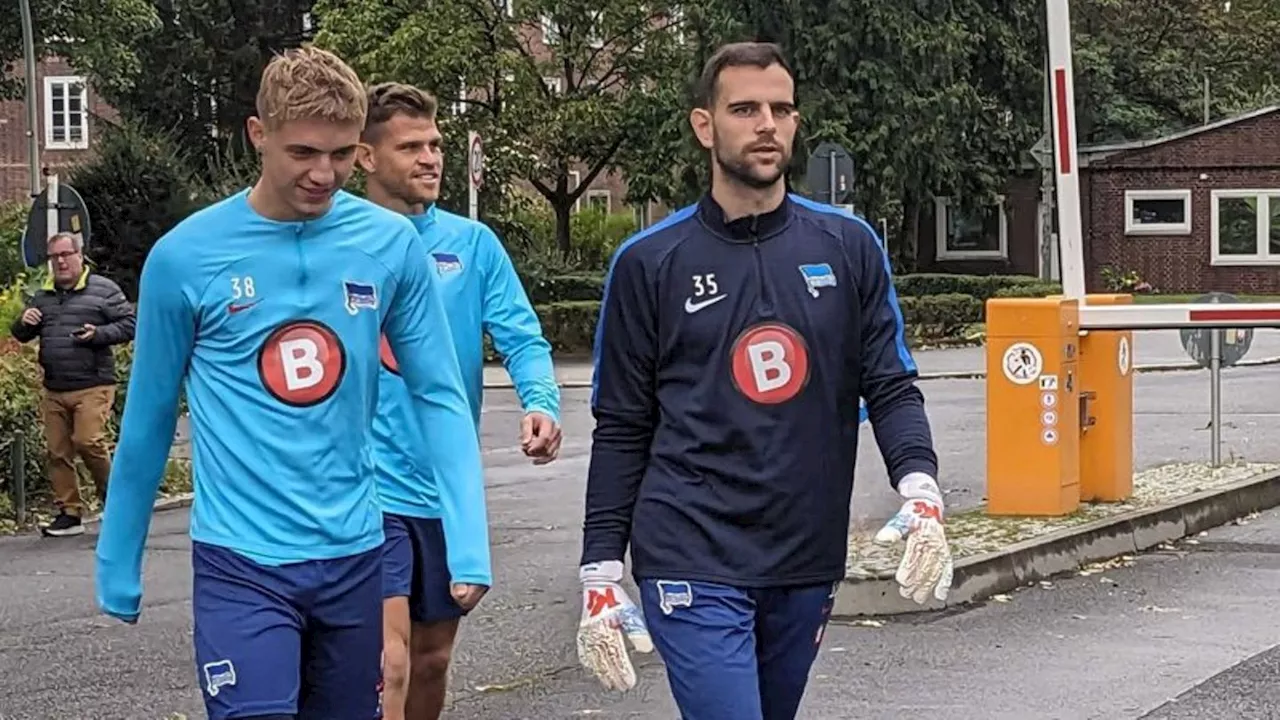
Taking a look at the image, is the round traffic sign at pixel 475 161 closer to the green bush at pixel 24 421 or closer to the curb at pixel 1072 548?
the green bush at pixel 24 421

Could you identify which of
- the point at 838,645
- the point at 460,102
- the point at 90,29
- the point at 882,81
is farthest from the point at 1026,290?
the point at 838,645

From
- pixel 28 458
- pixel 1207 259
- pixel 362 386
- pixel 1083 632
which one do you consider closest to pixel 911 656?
pixel 1083 632

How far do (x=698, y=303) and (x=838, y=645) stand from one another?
15.3ft

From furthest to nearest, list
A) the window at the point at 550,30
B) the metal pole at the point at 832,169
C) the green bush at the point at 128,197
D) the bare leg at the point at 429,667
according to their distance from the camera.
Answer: the window at the point at 550,30, the green bush at the point at 128,197, the metal pole at the point at 832,169, the bare leg at the point at 429,667

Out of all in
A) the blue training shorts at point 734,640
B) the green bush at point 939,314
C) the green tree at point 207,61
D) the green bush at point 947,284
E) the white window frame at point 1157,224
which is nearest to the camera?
the blue training shorts at point 734,640

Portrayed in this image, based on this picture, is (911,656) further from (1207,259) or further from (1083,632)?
(1207,259)

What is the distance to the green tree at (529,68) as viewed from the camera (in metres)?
46.7

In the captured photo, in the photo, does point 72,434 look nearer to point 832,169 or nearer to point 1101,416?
point 1101,416

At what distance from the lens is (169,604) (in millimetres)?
10359

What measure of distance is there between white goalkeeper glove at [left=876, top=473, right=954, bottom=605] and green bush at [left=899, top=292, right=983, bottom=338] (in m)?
32.2

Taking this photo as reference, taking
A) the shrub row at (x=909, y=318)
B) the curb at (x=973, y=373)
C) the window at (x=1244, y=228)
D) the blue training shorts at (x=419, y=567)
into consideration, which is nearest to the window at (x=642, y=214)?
the shrub row at (x=909, y=318)

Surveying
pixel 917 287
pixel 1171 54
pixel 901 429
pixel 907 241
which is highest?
pixel 1171 54

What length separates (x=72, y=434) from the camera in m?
13.4

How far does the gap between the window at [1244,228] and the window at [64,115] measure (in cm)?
3897
